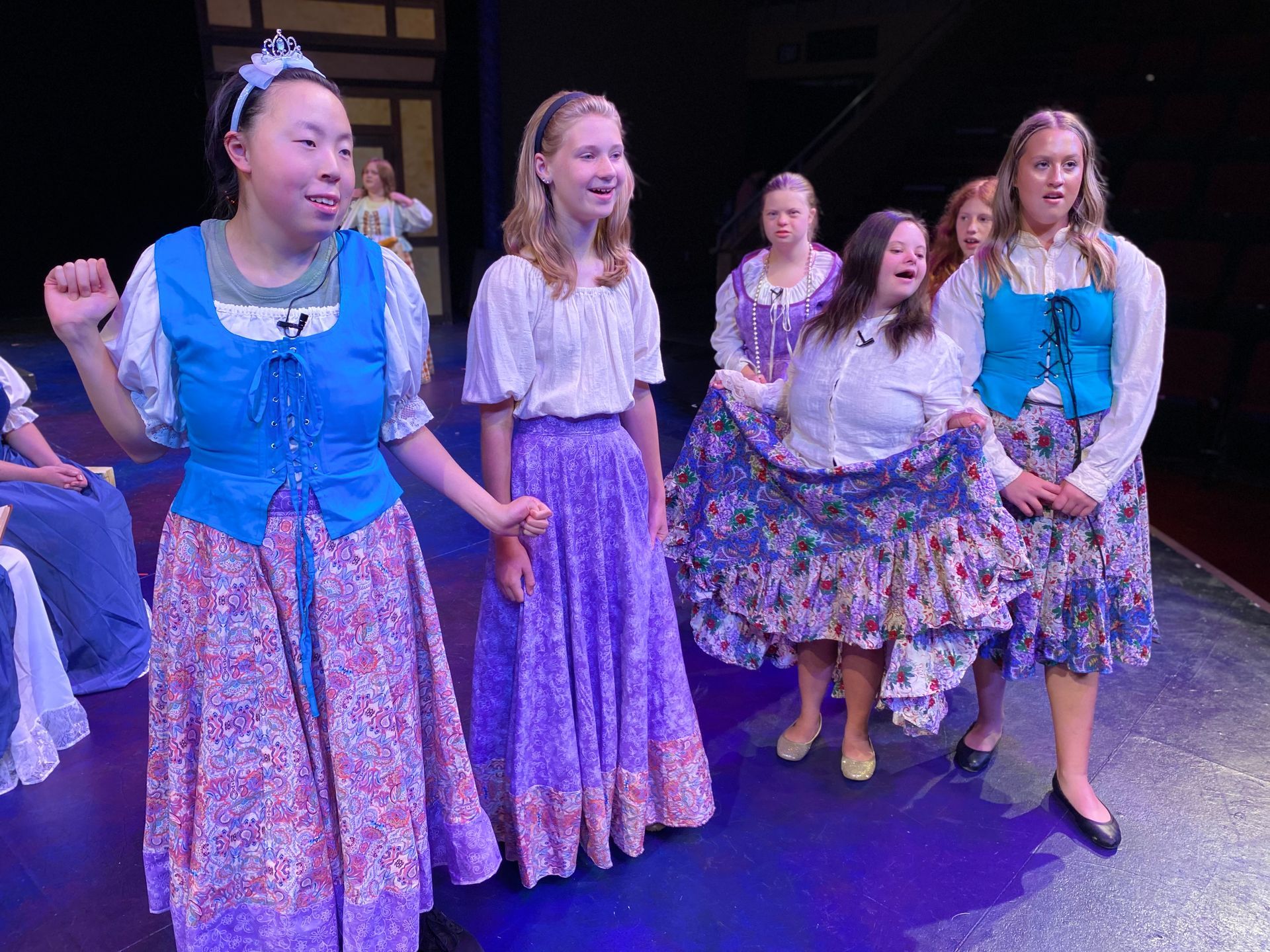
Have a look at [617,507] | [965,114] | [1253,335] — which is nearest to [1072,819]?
[617,507]

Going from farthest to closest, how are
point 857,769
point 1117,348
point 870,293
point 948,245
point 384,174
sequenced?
1. point 384,174
2. point 948,245
3. point 857,769
4. point 870,293
5. point 1117,348

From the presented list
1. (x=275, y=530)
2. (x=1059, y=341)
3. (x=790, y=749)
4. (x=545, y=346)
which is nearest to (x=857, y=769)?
(x=790, y=749)

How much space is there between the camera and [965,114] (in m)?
9.06

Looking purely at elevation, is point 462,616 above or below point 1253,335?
below

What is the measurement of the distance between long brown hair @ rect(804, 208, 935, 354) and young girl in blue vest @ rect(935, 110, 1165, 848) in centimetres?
10

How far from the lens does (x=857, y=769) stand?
8.14 feet

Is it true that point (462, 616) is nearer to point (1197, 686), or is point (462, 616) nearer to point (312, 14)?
point (1197, 686)

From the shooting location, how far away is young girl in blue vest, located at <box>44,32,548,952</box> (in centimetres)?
138

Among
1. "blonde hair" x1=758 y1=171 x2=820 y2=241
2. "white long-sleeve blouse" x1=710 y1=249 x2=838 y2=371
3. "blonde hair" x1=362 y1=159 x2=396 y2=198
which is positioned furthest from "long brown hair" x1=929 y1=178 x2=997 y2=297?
"blonde hair" x1=362 y1=159 x2=396 y2=198

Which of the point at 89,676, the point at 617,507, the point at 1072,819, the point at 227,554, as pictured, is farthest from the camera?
the point at 89,676

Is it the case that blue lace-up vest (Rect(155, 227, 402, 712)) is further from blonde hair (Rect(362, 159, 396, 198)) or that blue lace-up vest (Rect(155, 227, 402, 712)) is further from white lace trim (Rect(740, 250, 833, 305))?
blonde hair (Rect(362, 159, 396, 198))

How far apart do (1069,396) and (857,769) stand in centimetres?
109

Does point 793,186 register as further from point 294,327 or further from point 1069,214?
point 294,327

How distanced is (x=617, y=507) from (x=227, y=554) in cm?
80
